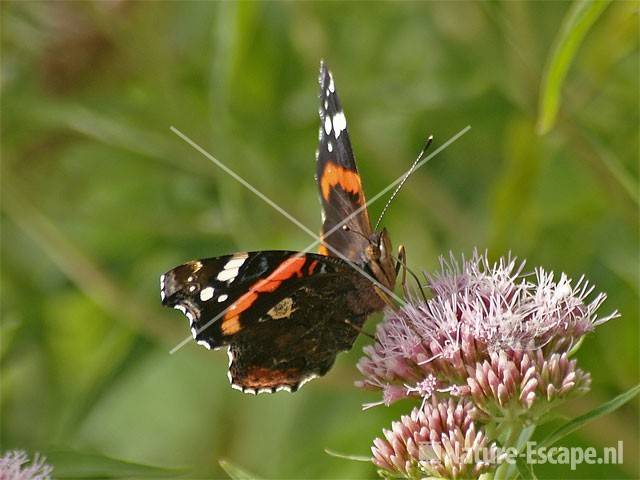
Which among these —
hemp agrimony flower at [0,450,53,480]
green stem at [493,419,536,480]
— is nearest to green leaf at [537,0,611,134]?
green stem at [493,419,536,480]

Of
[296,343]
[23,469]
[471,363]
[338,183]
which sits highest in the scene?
[338,183]

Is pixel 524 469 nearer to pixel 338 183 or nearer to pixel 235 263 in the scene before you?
pixel 235 263

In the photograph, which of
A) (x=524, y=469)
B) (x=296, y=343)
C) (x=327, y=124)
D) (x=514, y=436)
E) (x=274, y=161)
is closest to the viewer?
(x=524, y=469)

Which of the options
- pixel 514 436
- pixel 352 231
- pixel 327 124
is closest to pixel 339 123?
pixel 327 124

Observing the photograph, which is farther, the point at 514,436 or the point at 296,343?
the point at 296,343

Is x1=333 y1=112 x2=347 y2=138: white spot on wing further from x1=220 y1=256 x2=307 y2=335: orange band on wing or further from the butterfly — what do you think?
x1=220 y1=256 x2=307 y2=335: orange band on wing

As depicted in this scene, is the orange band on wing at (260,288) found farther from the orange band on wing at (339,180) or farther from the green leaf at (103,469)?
the green leaf at (103,469)

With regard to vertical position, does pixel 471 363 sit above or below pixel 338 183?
below
